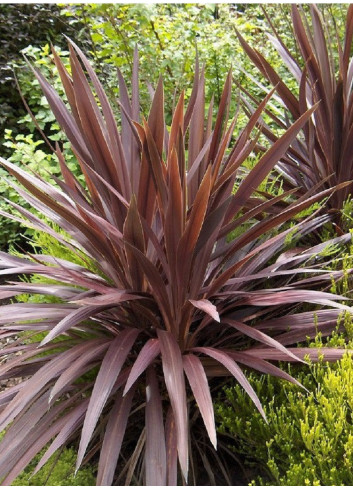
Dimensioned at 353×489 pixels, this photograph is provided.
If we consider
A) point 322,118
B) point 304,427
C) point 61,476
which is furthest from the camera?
point 322,118

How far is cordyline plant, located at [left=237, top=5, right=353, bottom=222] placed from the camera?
2.52m

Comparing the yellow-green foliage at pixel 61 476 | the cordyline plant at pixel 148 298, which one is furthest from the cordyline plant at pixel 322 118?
the yellow-green foliage at pixel 61 476

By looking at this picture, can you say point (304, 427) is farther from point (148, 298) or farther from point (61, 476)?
point (61, 476)

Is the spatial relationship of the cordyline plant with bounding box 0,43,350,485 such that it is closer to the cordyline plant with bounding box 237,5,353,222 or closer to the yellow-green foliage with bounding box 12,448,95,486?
the yellow-green foliage with bounding box 12,448,95,486

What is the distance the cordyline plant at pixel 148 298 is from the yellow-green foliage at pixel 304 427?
0.35ft

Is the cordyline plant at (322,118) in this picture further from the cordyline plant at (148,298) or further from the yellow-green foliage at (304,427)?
the yellow-green foliage at (304,427)

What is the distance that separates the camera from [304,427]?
1487mm

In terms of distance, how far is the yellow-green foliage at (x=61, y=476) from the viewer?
1.78m

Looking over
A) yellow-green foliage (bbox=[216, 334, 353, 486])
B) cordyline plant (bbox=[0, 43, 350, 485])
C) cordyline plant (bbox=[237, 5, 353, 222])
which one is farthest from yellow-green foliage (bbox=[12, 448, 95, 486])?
cordyline plant (bbox=[237, 5, 353, 222])

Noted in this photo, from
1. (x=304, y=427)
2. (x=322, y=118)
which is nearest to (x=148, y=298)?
(x=304, y=427)

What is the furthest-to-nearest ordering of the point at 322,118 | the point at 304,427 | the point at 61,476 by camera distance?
1. the point at 322,118
2. the point at 61,476
3. the point at 304,427

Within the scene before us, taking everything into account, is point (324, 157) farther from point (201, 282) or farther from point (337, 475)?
point (337, 475)

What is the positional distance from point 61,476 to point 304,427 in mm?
810

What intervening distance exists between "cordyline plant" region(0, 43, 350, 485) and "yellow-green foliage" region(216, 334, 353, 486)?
0.11 metres
